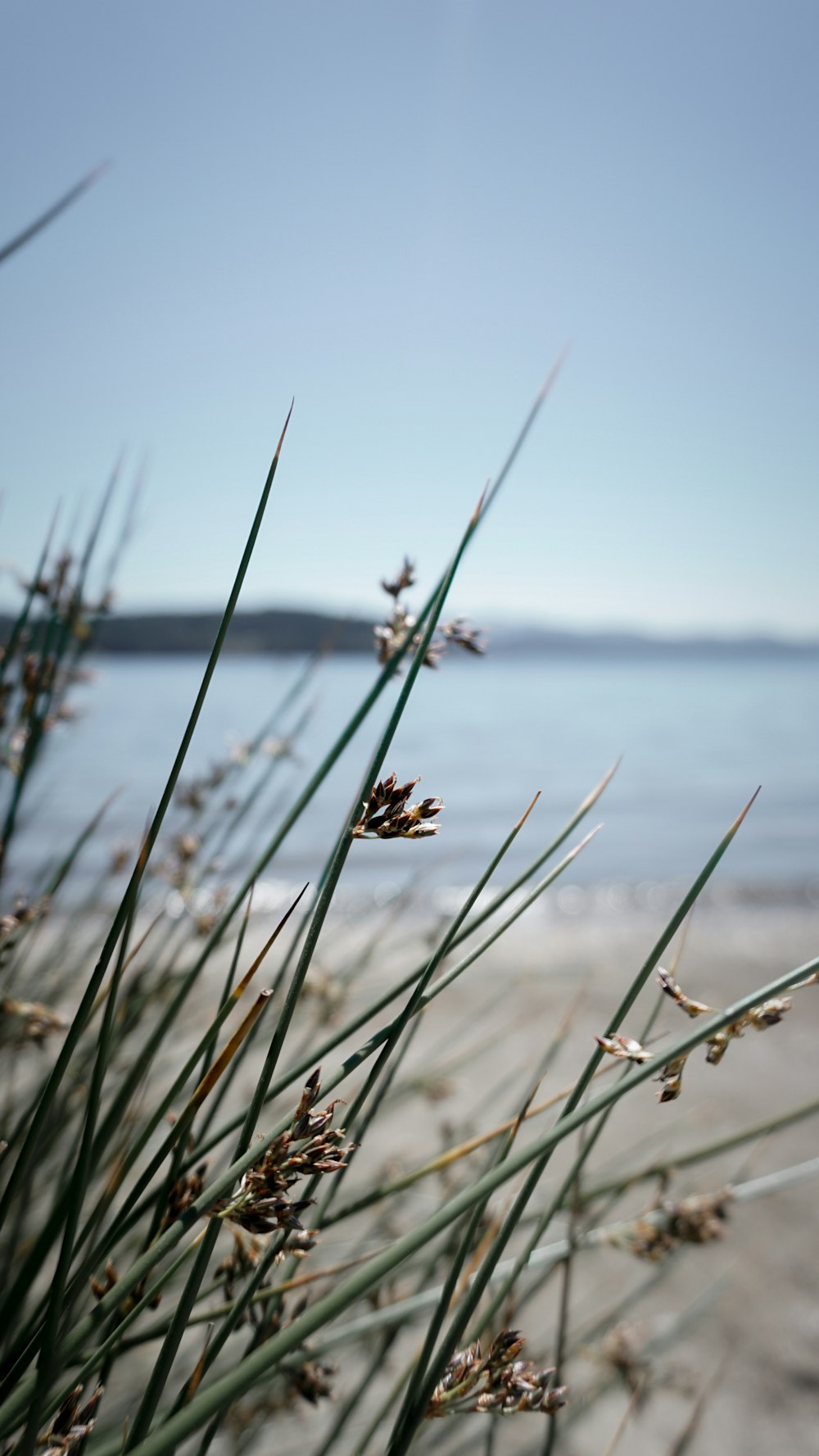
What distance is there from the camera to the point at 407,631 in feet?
2.65

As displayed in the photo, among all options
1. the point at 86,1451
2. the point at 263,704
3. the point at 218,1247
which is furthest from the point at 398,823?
the point at 263,704

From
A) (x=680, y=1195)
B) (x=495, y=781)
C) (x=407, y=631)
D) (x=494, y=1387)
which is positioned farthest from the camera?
(x=495, y=781)

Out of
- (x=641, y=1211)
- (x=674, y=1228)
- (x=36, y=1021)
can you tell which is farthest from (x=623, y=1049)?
(x=641, y=1211)

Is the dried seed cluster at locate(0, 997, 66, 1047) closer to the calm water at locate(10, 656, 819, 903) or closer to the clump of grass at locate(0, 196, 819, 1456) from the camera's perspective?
the clump of grass at locate(0, 196, 819, 1456)

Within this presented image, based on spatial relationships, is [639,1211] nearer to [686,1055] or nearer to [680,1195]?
[680,1195]

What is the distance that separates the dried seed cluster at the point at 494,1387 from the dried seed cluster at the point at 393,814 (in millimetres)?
348

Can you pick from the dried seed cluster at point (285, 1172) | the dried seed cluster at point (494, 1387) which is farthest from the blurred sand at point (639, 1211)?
the dried seed cluster at point (285, 1172)

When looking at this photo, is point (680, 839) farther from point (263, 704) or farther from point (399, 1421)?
point (263, 704)

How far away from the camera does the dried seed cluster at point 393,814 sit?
1.85ft

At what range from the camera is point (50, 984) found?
1.86m

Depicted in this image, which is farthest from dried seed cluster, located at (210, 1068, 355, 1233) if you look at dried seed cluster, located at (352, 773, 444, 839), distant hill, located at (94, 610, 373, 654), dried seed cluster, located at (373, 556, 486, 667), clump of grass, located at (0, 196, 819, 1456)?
distant hill, located at (94, 610, 373, 654)

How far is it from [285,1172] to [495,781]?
15.1 meters

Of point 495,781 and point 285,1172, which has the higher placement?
point 285,1172

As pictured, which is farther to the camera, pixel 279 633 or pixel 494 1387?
pixel 279 633
